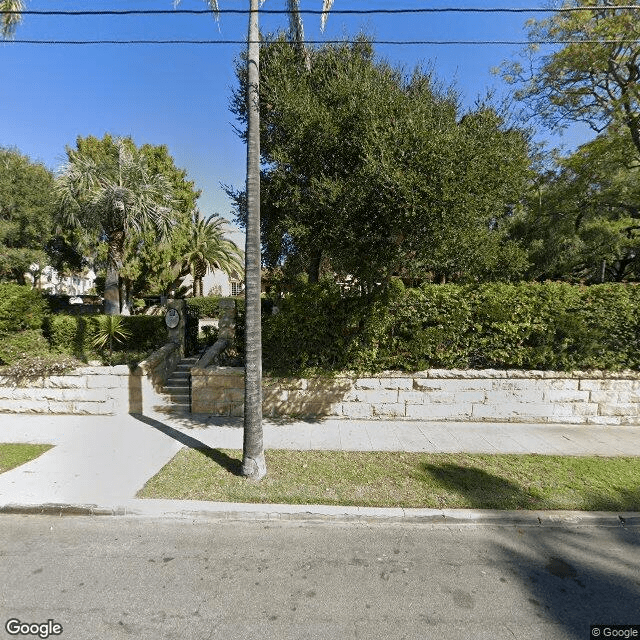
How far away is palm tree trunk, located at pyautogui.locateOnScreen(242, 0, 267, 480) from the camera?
4691 millimetres

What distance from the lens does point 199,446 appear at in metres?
5.78

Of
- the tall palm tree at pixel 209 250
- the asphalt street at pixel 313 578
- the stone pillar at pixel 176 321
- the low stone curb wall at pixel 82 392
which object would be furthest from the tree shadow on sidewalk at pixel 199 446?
the tall palm tree at pixel 209 250

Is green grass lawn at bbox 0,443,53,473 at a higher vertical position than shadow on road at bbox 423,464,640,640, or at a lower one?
higher

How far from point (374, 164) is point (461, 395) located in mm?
4837

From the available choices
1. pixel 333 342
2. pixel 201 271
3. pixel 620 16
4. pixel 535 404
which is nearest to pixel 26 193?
pixel 201 271

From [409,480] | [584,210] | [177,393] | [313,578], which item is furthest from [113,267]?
[584,210]

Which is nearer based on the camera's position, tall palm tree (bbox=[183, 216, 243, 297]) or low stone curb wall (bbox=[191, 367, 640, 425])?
low stone curb wall (bbox=[191, 367, 640, 425])

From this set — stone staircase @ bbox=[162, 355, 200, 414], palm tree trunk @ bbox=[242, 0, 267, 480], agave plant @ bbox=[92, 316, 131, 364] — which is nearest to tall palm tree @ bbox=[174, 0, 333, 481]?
Result: palm tree trunk @ bbox=[242, 0, 267, 480]

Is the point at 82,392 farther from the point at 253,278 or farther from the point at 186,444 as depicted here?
the point at 253,278

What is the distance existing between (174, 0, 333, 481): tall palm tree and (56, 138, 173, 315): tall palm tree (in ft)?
24.1

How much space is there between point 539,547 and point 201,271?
923 inches

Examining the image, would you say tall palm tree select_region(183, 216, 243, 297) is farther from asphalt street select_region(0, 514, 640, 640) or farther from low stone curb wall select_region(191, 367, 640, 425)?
asphalt street select_region(0, 514, 640, 640)

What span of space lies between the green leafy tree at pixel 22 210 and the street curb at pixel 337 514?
46.9ft

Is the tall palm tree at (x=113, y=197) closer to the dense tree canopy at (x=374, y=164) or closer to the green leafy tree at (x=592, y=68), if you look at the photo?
the dense tree canopy at (x=374, y=164)
